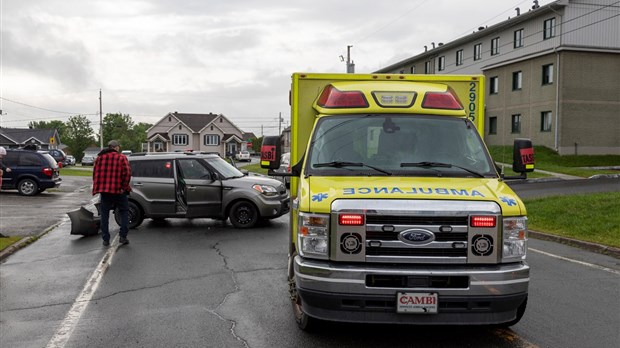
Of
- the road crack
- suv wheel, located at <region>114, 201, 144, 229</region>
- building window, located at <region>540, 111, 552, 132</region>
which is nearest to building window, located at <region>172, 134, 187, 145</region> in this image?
building window, located at <region>540, 111, 552, 132</region>

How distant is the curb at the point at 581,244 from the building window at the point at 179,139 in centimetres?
8925

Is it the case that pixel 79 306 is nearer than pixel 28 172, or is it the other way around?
pixel 79 306

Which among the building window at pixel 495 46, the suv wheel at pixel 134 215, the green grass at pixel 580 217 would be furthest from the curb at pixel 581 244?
the building window at pixel 495 46

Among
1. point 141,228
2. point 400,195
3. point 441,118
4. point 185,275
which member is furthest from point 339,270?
point 141,228

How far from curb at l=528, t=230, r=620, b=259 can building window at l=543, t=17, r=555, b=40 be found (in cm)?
2819

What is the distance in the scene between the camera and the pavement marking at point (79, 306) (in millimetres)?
5086

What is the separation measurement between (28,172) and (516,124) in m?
31.9

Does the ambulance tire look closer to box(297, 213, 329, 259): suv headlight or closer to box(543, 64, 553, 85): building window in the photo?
box(297, 213, 329, 259): suv headlight

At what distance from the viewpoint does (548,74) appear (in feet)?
119

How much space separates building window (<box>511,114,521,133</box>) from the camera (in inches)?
1547

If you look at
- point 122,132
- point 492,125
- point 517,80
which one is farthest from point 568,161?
point 122,132

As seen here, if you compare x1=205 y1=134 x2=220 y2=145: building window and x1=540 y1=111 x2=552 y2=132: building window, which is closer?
x1=540 y1=111 x2=552 y2=132: building window

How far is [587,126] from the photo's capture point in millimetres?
34906

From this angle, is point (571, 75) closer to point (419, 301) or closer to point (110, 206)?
point (110, 206)
